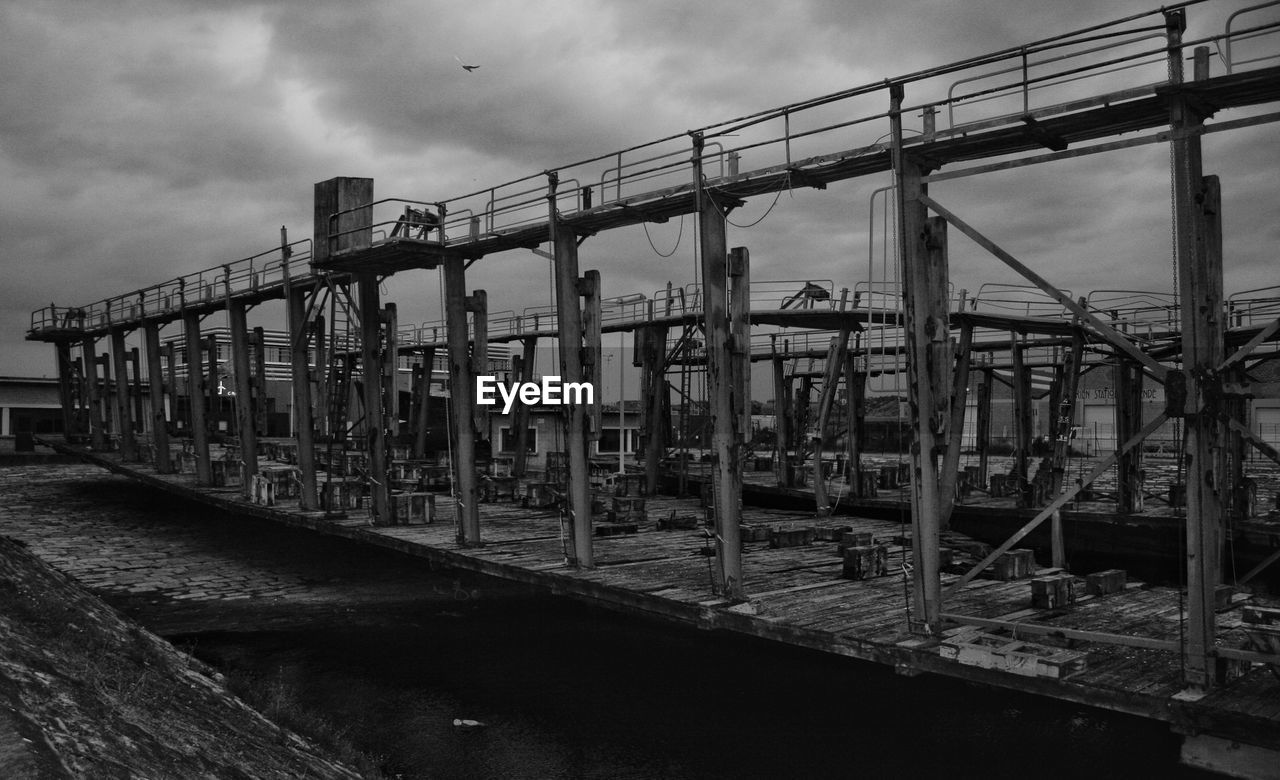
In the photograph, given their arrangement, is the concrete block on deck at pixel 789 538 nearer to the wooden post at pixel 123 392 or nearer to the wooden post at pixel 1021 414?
the wooden post at pixel 1021 414

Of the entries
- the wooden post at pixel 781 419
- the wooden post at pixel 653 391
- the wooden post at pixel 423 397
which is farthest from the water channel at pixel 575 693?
the wooden post at pixel 423 397

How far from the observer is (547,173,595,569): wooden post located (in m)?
18.0

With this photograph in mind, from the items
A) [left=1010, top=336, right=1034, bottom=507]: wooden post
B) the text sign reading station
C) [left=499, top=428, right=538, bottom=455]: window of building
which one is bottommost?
[left=499, top=428, right=538, bottom=455]: window of building

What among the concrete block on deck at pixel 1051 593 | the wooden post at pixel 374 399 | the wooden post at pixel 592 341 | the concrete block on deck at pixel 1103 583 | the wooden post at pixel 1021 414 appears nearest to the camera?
the concrete block on deck at pixel 1051 593

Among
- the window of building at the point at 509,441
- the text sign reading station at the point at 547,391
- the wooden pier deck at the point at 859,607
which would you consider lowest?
the window of building at the point at 509,441

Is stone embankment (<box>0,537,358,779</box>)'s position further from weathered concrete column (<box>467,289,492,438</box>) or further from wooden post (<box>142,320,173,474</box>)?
wooden post (<box>142,320,173,474</box>)

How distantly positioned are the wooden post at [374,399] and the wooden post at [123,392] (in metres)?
26.6

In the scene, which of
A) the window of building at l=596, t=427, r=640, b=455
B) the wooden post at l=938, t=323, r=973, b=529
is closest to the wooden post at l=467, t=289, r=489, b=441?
the wooden post at l=938, t=323, r=973, b=529

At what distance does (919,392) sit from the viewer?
12.2m

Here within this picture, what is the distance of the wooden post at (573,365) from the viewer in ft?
59.1

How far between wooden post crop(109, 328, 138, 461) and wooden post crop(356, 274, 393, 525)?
26596 millimetres

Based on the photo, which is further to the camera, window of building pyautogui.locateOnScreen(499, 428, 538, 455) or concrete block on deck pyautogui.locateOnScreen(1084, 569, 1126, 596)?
window of building pyautogui.locateOnScreen(499, 428, 538, 455)

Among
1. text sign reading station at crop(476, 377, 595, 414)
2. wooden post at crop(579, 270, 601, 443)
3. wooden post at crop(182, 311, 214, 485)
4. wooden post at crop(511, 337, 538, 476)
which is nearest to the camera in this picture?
text sign reading station at crop(476, 377, 595, 414)

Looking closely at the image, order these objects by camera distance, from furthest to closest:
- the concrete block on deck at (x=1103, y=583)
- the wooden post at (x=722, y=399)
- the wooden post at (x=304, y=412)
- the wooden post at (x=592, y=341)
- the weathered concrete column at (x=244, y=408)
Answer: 1. the weathered concrete column at (x=244, y=408)
2. the wooden post at (x=304, y=412)
3. the wooden post at (x=592, y=341)
4. the concrete block on deck at (x=1103, y=583)
5. the wooden post at (x=722, y=399)
